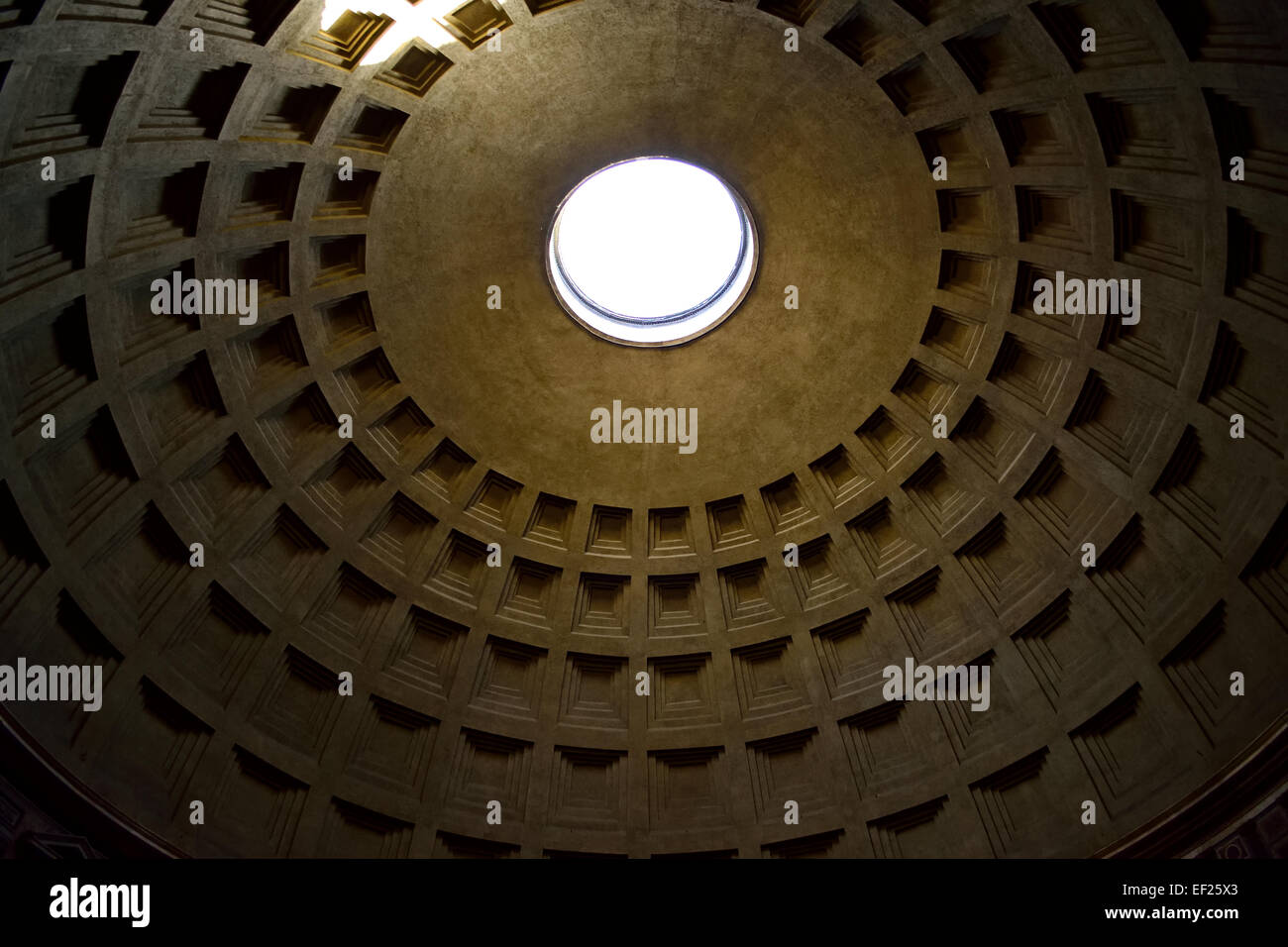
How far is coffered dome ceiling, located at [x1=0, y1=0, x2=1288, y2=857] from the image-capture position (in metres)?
18.1

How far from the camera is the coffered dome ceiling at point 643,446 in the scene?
18.1 metres

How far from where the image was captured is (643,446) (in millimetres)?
25297

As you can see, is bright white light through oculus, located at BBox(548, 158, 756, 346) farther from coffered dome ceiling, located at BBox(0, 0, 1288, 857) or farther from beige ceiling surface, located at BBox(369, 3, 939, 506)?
coffered dome ceiling, located at BBox(0, 0, 1288, 857)

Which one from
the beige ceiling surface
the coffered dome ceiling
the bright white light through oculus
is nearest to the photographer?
the coffered dome ceiling

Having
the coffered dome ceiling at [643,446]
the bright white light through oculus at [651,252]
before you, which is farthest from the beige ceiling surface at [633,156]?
the bright white light through oculus at [651,252]

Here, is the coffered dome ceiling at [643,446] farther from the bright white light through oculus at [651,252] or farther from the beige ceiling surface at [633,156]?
the bright white light through oculus at [651,252]

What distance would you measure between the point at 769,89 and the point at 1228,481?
11.1 metres

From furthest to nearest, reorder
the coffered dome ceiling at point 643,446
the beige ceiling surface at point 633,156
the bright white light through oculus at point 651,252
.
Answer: the bright white light through oculus at point 651,252 → the beige ceiling surface at point 633,156 → the coffered dome ceiling at point 643,446

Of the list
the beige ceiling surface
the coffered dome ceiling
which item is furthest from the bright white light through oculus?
the coffered dome ceiling

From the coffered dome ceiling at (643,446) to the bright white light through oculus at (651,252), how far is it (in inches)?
28.0

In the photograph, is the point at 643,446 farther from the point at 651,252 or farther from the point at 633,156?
the point at 633,156

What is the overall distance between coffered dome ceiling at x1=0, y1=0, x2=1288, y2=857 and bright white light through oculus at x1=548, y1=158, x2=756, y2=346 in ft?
2.33

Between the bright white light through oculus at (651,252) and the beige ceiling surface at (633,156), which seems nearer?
the beige ceiling surface at (633,156)

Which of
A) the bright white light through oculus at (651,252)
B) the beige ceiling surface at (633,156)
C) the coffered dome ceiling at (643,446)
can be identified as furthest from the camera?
the bright white light through oculus at (651,252)
